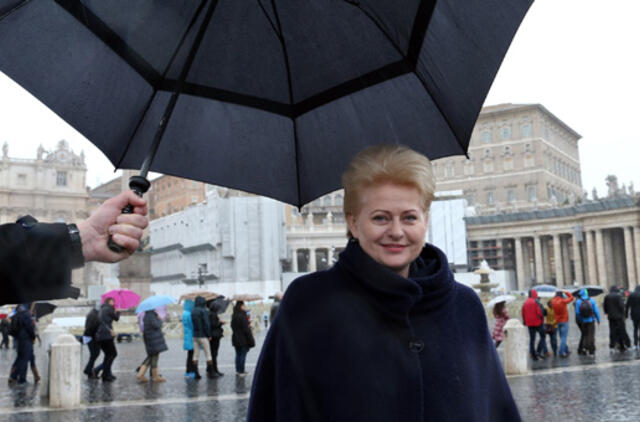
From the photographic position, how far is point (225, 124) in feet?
8.06

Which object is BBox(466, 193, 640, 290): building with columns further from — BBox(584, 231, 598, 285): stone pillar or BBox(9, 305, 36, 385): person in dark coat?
BBox(9, 305, 36, 385): person in dark coat

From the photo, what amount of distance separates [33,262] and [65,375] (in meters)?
8.32

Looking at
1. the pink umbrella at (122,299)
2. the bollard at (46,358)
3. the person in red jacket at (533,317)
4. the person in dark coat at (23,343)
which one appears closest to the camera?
the bollard at (46,358)

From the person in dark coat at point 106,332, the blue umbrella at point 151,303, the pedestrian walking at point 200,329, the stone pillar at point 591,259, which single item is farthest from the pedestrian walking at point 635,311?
the stone pillar at point 591,259

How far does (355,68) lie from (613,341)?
1399 cm

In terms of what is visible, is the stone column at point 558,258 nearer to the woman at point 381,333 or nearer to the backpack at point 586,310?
the backpack at point 586,310

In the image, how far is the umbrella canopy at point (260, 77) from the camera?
2.04 meters

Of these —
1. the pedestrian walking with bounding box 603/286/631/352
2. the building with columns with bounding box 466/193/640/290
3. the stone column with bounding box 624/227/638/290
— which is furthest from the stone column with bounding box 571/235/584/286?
the pedestrian walking with bounding box 603/286/631/352

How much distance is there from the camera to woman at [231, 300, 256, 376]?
12.1m

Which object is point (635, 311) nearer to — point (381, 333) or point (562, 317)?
point (562, 317)

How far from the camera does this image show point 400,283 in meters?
1.71

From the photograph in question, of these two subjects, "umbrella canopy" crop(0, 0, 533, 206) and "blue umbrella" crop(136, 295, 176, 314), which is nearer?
"umbrella canopy" crop(0, 0, 533, 206)

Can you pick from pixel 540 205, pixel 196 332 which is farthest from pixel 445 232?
pixel 196 332

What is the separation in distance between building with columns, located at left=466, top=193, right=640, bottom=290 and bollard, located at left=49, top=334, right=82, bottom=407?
54.7m
